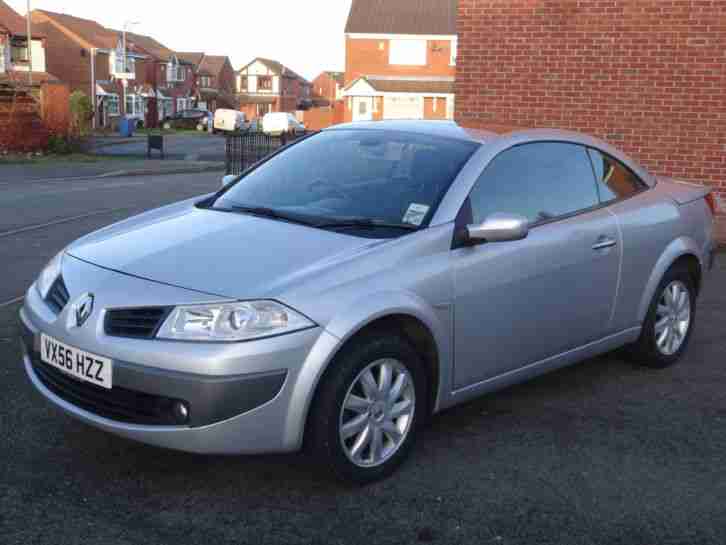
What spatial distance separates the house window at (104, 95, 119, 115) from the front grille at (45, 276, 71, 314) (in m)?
71.0

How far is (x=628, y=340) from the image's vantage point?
5520 mm

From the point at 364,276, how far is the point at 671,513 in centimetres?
166

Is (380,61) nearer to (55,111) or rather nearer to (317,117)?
(317,117)

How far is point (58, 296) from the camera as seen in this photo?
4.05 metres

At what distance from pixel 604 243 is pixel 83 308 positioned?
289cm

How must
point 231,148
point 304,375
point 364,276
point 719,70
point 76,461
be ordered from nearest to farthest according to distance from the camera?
1. point 304,375
2. point 364,276
3. point 76,461
4. point 719,70
5. point 231,148

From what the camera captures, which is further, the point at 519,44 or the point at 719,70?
the point at 519,44

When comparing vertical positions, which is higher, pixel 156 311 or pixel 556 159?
pixel 556 159

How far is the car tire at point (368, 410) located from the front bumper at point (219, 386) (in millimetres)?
107

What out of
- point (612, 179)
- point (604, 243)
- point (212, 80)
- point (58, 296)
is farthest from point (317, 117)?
point (58, 296)

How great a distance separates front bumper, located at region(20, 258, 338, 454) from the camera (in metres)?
3.50

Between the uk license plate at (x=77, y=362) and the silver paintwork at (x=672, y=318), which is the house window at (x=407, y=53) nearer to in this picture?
the silver paintwork at (x=672, y=318)

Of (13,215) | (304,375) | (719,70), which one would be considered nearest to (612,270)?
(304,375)

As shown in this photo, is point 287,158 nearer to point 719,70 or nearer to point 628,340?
point 628,340
